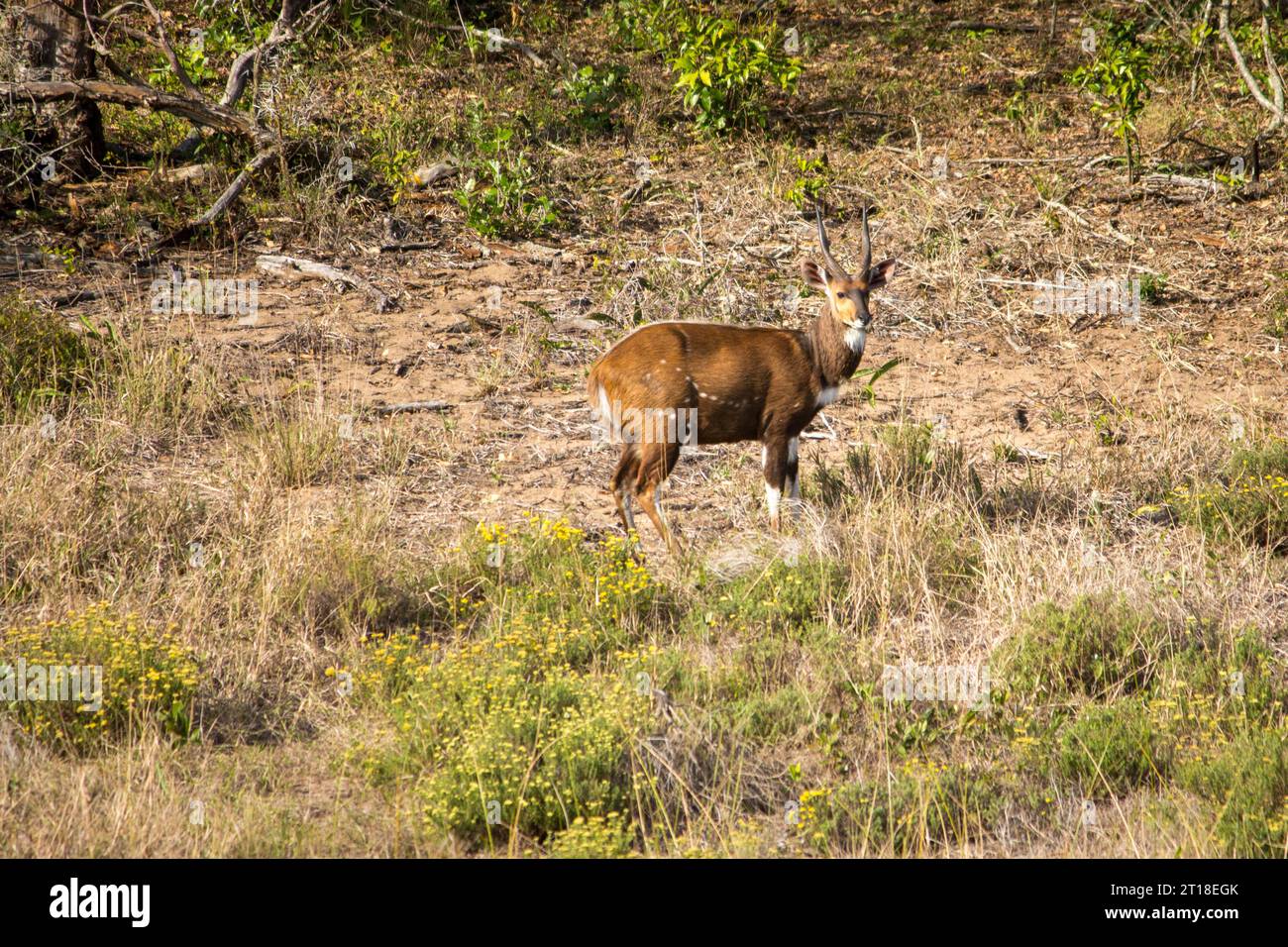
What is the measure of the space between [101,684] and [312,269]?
262 inches

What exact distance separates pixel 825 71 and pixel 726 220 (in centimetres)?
440

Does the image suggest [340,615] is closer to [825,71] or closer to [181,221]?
[181,221]

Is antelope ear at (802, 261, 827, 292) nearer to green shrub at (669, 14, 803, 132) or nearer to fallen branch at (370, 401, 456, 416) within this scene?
fallen branch at (370, 401, 456, 416)

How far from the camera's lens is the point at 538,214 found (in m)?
13.7

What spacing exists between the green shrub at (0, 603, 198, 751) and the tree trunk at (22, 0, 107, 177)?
7.88 m

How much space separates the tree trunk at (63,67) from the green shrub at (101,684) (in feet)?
25.9

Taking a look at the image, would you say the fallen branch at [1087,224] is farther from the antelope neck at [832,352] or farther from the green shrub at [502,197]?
the antelope neck at [832,352]

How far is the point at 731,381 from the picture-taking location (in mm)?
8547

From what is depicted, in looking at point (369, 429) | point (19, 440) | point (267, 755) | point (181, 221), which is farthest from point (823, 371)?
point (181, 221)

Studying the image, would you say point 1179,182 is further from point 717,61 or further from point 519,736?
point 519,736

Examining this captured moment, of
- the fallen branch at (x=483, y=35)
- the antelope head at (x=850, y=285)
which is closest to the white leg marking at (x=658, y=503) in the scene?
the antelope head at (x=850, y=285)

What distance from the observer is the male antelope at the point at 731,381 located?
27.8ft

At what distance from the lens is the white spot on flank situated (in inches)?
349

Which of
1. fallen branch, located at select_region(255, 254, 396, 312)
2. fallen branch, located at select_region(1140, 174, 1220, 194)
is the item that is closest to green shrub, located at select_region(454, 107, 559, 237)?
fallen branch, located at select_region(255, 254, 396, 312)
